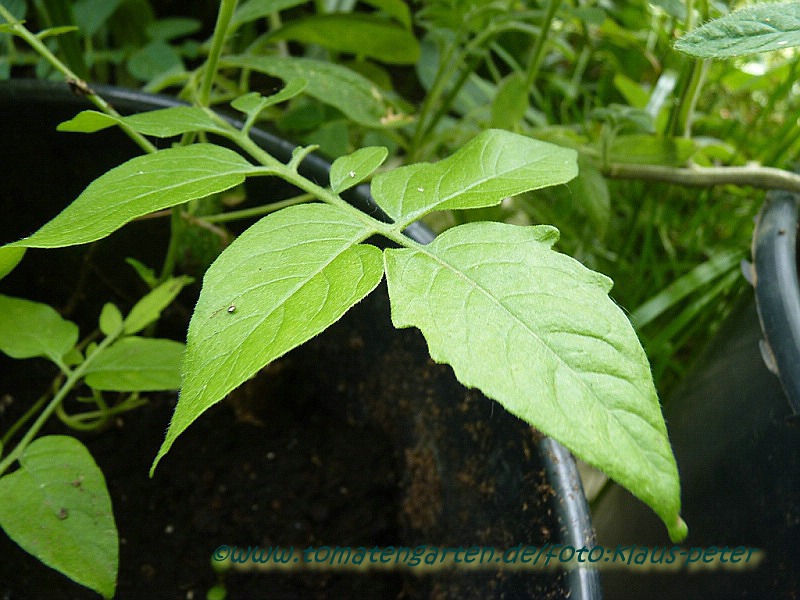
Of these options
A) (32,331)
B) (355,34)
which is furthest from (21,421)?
(355,34)

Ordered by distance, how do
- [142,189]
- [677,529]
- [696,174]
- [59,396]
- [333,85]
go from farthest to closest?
1. [696,174]
2. [333,85]
3. [59,396]
4. [142,189]
5. [677,529]

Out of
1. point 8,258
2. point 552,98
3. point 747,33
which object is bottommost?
point 552,98

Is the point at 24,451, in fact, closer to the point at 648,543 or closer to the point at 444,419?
the point at 444,419

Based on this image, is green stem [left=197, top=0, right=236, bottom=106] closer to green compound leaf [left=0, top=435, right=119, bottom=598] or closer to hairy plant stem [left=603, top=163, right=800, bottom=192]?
green compound leaf [left=0, top=435, right=119, bottom=598]

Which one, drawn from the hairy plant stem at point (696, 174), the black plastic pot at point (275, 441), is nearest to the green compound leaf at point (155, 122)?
the black plastic pot at point (275, 441)

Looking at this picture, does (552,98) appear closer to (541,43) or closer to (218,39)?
(541,43)
